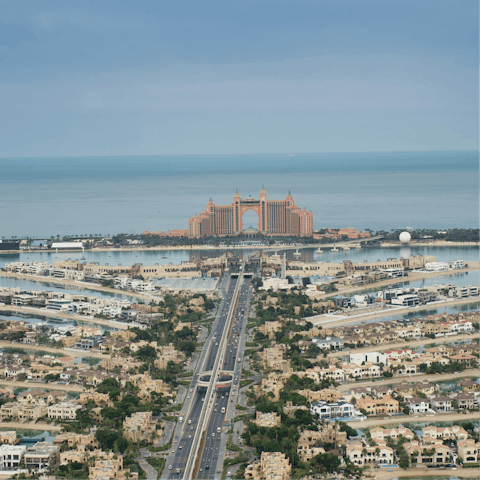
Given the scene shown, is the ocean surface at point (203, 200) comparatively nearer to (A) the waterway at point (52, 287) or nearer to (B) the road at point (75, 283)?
(B) the road at point (75, 283)

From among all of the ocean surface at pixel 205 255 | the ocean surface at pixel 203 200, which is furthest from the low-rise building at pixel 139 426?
the ocean surface at pixel 203 200

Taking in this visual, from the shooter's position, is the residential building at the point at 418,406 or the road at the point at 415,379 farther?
the road at the point at 415,379

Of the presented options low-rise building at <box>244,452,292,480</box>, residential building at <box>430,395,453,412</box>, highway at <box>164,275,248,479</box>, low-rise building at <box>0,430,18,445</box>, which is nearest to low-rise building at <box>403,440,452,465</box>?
low-rise building at <box>244,452,292,480</box>

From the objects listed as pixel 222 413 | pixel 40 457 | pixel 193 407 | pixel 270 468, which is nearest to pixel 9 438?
pixel 40 457

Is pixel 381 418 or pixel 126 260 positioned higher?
pixel 126 260

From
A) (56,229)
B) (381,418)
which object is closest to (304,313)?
(381,418)

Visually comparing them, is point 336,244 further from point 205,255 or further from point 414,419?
point 414,419

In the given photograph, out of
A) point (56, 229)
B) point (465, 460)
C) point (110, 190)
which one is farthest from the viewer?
point (110, 190)

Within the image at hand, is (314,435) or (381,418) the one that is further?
(381,418)

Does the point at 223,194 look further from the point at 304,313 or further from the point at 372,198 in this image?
the point at 304,313
